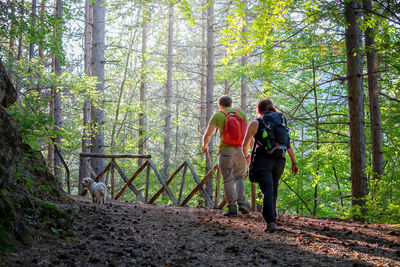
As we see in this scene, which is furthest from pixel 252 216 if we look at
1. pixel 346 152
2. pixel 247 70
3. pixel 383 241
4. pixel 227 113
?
pixel 247 70

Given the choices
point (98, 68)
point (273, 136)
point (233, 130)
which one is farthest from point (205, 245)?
point (98, 68)

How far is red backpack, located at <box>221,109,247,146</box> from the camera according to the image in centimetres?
579

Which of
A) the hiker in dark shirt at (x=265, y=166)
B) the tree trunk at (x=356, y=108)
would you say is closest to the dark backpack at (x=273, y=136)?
the hiker in dark shirt at (x=265, y=166)

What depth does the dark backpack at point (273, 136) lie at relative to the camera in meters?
4.48

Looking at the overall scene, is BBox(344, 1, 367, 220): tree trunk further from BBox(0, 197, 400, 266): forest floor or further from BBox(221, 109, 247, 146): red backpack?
BBox(221, 109, 247, 146): red backpack

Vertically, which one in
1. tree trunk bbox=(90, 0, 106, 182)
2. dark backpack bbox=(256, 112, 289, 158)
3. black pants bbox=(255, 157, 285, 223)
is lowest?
black pants bbox=(255, 157, 285, 223)

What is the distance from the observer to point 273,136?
450 centimetres

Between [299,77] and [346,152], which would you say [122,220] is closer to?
[346,152]

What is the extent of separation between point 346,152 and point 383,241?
7.37 meters

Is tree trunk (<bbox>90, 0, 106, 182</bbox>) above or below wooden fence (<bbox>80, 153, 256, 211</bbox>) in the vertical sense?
above

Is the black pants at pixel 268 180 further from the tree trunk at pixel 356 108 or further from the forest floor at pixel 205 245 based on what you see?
the tree trunk at pixel 356 108

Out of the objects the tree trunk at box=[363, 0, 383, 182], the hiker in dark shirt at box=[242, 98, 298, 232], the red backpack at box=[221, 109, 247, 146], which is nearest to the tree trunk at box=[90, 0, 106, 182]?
the red backpack at box=[221, 109, 247, 146]

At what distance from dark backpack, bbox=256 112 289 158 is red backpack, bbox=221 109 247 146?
3.92ft

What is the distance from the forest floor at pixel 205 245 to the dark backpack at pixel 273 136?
3.60 ft
